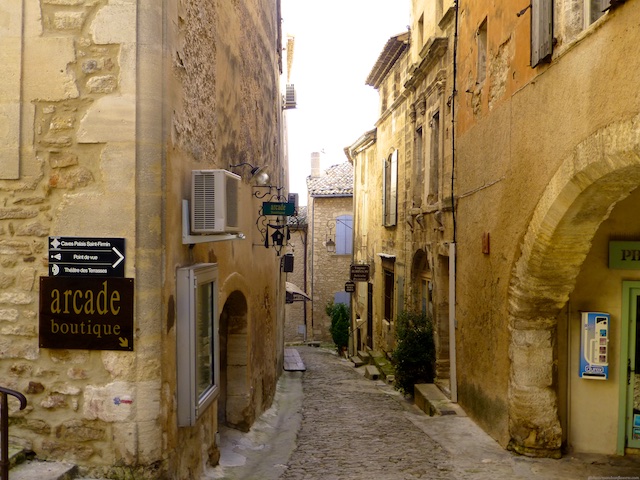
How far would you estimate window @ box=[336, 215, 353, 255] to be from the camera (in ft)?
88.4

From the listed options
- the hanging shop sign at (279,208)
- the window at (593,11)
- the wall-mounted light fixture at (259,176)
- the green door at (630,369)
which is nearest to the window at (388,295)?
the hanging shop sign at (279,208)

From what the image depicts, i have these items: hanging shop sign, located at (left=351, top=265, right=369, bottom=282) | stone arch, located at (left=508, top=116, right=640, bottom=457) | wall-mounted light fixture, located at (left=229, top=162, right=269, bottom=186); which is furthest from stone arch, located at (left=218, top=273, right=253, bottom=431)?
hanging shop sign, located at (left=351, top=265, right=369, bottom=282)

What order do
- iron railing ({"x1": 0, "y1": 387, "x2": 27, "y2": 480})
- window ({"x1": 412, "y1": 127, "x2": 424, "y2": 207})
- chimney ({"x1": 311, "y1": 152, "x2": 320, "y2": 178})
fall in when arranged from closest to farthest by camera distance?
1. iron railing ({"x1": 0, "y1": 387, "x2": 27, "y2": 480})
2. window ({"x1": 412, "y1": 127, "x2": 424, "y2": 207})
3. chimney ({"x1": 311, "y1": 152, "x2": 320, "y2": 178})

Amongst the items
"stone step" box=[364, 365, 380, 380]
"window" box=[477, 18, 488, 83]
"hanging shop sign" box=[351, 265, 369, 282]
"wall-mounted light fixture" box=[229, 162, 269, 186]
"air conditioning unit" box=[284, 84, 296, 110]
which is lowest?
"stone step" box=[364, 365, 380, 380]

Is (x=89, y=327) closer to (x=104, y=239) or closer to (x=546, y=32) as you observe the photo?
(x=104, y=239)

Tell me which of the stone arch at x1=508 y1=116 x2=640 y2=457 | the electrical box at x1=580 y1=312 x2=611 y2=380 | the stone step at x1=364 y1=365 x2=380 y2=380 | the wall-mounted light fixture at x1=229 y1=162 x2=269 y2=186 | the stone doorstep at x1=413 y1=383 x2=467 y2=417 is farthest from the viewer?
the stone step at x1=364 y1=365 x2=380 y2=380

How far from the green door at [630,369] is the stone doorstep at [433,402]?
2.36m

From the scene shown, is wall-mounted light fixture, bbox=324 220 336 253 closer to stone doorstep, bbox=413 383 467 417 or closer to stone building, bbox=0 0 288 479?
stone doorstep, bbox=413 383 467 417

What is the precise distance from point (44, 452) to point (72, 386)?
51 centimetres

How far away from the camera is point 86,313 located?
14.7 feet

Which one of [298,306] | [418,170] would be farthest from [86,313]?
[298,306]

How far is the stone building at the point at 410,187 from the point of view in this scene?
10.7 m

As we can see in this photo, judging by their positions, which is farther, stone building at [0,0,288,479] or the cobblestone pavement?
the cobblestone pavement

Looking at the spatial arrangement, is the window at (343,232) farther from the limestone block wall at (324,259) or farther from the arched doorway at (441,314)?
the arched doorway at (441,314)
